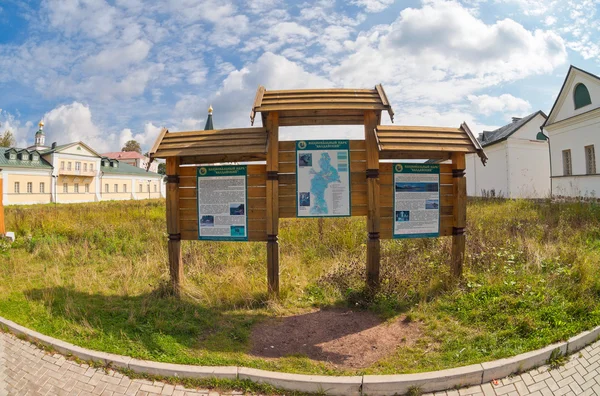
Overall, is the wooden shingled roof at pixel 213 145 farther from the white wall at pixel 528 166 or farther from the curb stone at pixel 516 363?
the white wall at pixel 528 166

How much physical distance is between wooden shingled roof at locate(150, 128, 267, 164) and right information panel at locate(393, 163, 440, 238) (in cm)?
236

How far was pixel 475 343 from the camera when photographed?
4.00 meters

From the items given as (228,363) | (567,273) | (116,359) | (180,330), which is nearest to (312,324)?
(228,363)

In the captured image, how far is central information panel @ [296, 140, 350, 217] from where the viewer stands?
5484 millimetres

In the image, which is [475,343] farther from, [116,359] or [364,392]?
[116,359]

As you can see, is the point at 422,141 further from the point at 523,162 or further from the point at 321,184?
the point at 523,162

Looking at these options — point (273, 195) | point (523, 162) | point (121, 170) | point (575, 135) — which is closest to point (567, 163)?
point (575, 135)

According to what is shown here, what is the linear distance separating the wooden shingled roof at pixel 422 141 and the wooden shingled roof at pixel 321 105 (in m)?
0.36

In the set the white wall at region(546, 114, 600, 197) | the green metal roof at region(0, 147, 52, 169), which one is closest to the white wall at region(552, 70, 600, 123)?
the white wall at region(546, 114, 600, 197)

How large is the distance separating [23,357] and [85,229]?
8636mm

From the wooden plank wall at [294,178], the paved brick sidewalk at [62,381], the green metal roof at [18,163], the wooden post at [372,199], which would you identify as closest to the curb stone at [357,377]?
the paved brick sidewalk at [62,381]

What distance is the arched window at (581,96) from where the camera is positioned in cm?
1981

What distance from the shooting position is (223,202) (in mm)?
5590

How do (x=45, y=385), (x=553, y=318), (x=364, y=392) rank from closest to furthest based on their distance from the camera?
(x=364, y=392) < (x=45, y=385) < (x=553, y=318)
